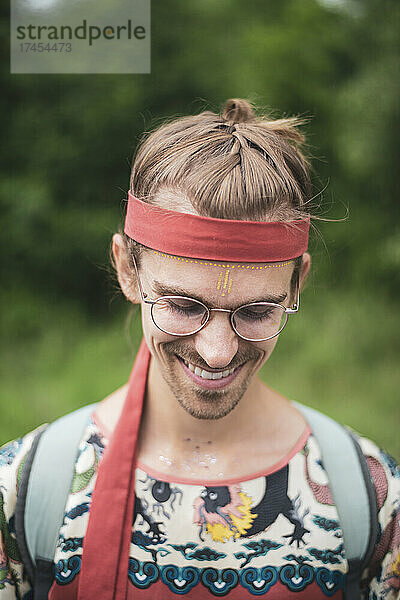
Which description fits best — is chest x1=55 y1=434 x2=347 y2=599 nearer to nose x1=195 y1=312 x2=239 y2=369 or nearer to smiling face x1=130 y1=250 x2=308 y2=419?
smiling face x1=130 y1=250 x2=308 y2=419

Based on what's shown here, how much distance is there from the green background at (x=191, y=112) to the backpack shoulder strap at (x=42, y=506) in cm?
215

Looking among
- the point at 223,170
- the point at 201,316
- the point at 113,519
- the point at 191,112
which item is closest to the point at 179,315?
the point at 201,316

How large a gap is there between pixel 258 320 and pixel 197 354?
0.44ft

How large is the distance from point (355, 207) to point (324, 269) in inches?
15.6

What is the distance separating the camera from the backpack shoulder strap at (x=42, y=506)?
4.60ft

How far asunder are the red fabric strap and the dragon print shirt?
0.06 feet

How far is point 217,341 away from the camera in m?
1.30

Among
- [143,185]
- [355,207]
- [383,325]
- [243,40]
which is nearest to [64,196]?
[243,40]

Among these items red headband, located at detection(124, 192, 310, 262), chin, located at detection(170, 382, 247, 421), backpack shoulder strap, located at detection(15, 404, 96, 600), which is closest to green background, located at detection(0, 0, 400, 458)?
backpack shoulder strap, located at detection(15, 404, 96, 600)

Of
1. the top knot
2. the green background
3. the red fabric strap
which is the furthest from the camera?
the green background

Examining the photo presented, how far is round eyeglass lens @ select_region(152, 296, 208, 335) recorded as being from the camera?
1310 mm

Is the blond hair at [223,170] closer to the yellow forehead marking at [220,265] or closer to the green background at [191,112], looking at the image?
the yellow forehead marking at [220,265]

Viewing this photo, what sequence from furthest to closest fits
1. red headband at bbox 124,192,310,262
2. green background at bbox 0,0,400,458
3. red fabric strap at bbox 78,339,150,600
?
green background at bbox 0,0,400,458 < red fabric strap at bbox 78,339,150,600 < red headband at bbox 124,192,310,262

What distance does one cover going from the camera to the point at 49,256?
392cm
